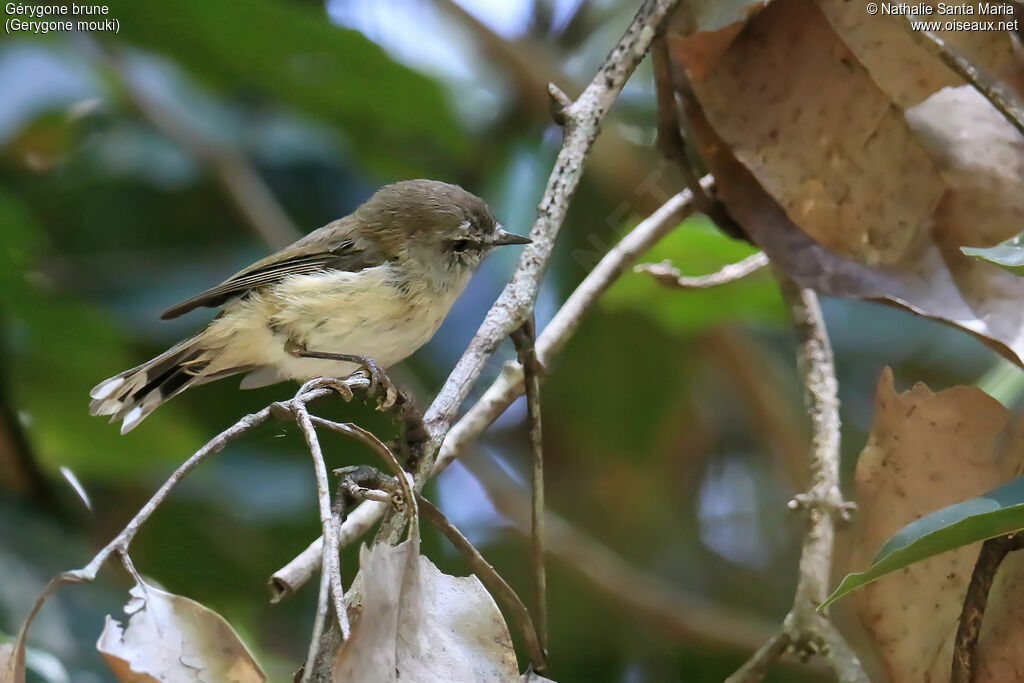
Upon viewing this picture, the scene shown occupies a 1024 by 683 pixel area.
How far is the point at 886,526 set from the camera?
5.96ft

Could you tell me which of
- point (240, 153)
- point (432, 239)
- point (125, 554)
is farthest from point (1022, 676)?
Result: point (240, 153)

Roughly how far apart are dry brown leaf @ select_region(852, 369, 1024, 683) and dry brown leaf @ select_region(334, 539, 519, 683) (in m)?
0.75

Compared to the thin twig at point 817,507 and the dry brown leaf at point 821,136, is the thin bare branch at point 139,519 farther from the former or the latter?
the dry brown leaf at point 821,136

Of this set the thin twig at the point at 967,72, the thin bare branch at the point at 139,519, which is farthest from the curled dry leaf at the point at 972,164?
the thin bare branch at the point at 139,519

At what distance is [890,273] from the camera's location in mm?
2066

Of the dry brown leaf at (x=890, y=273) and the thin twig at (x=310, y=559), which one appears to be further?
the dry brown leaf at (x=890, y=273)

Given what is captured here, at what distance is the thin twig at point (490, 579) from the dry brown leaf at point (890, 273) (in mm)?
957

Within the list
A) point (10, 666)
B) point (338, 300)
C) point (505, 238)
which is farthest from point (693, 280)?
point (10, 666)

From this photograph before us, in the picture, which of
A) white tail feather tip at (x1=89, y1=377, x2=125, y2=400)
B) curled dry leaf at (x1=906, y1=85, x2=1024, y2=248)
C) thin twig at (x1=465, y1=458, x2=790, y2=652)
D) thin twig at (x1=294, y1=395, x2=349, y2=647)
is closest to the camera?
thin twig at (x1=294, y1=395, x2=349, y2=647)

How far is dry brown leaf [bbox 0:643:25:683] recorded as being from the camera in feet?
4.10

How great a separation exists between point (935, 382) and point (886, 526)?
214 cm

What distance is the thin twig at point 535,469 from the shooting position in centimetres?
163

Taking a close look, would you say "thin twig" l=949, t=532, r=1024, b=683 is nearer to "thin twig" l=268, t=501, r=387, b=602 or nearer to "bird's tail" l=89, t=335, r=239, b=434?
"thin twig" l=268, t=501, r=387, b=602

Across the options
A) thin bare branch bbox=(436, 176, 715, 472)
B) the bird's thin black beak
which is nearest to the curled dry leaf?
thin bare branch bbox=(436, 176, 715, 472)
